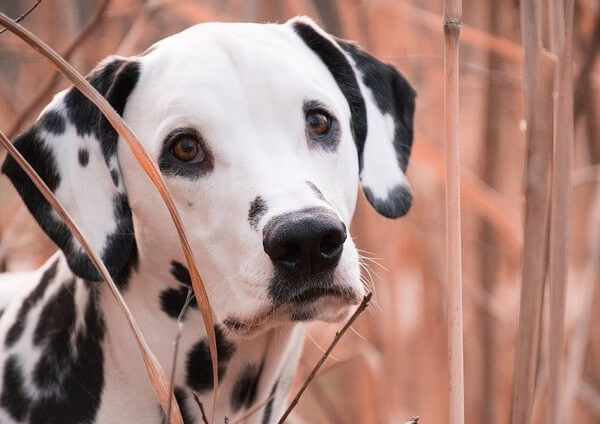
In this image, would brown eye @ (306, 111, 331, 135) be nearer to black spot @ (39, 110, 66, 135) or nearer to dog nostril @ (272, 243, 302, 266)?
dog nostril @ (272, 243, 302, 266)

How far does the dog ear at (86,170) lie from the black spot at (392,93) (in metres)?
0.45

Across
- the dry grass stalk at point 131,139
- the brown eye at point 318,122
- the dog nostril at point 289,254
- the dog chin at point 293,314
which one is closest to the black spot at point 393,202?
the brown eye at point 318,122

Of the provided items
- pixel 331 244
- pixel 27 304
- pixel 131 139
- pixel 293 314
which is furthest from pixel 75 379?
pixel 131 139

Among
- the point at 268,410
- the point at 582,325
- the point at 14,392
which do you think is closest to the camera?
the point at 14,392

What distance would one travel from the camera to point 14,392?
1.80m

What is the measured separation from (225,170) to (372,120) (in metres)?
0.42

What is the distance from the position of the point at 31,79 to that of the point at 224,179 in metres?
1.65

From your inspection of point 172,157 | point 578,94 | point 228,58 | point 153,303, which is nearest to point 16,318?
point 153,303

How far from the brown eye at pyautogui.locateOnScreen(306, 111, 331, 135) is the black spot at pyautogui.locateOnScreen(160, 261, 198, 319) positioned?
31 centimetres

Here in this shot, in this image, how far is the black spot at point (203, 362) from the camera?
1.81 meters

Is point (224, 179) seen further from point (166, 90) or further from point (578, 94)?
point (578, 94)

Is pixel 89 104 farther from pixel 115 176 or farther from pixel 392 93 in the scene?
pixel 392 93

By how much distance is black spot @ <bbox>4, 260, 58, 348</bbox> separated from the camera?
6.12 feet

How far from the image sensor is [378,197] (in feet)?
6.34
